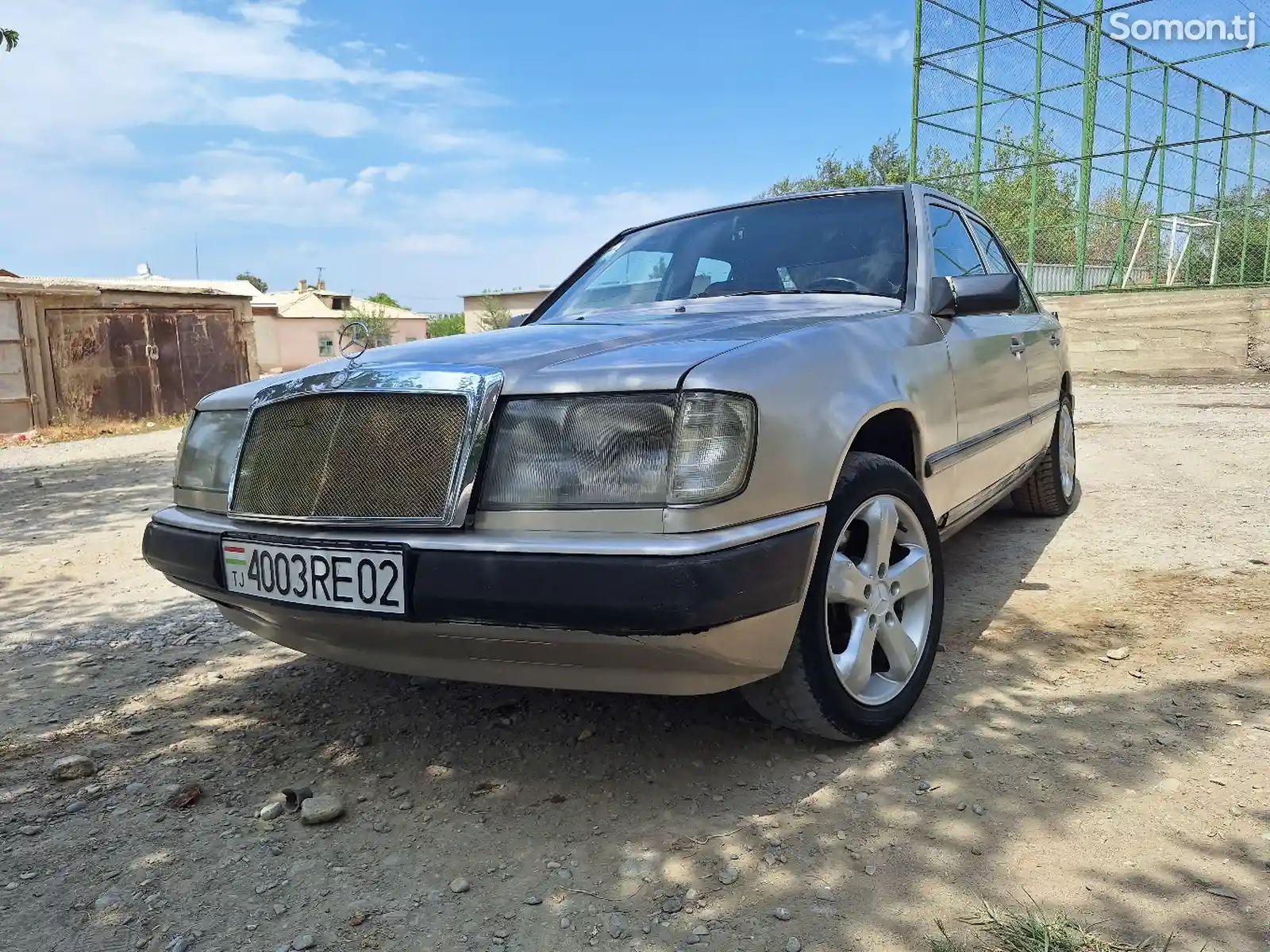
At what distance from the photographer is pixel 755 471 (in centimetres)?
186

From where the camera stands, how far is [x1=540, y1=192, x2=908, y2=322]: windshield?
3094mm

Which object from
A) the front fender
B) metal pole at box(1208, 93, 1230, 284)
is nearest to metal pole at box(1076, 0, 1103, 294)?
metal pole at box(1208, 93, 1230, 284)

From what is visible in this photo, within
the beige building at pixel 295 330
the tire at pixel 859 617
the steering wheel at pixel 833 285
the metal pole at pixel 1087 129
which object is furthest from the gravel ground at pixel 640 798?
the beige building at pixel 295 330

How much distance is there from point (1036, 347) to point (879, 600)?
7.60ft

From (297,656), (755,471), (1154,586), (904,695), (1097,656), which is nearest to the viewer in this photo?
(755,471)

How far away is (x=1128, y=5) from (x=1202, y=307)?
5.03 m

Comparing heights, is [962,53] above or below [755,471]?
above

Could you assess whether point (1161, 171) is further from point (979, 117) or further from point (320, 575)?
point (320, 575)

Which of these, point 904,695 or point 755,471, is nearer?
point 755,471

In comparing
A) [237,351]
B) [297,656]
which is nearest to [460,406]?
[297,656]

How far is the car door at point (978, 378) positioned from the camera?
9.90ft

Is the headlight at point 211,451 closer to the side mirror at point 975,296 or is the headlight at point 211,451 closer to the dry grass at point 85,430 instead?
the side mirror at point 975,296

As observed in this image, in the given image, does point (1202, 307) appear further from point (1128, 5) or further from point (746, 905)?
point (746, 905)

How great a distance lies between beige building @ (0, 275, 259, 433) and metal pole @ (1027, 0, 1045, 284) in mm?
13506
